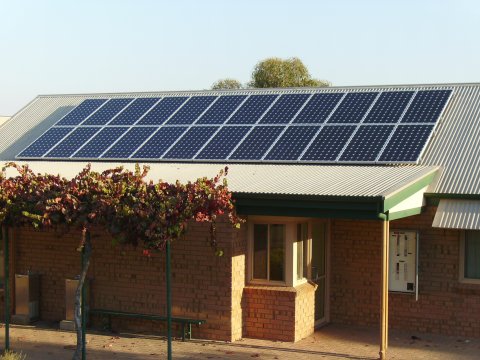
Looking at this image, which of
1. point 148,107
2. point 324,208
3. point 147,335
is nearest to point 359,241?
point 324,208

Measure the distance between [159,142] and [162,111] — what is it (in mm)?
2022

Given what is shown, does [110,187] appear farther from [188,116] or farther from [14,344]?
[188,116]

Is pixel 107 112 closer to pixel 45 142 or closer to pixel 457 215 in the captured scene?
pixel 45 142

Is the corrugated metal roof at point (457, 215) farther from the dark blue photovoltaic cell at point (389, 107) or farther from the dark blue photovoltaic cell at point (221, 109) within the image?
the dark blue photovoltaic cell at point (221, 109)

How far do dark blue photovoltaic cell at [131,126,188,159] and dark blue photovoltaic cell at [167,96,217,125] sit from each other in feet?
1.26

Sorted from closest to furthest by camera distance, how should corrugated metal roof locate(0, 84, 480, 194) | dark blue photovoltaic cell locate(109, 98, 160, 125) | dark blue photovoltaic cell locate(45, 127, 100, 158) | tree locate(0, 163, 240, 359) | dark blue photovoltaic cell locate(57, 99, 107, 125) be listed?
1. tree locate(0, 163, 240, 359)
2. corrugated metal roof locate(0, 84, 480, 194)
3. dark blue photovoltaic cell locate(45, 127, 100, 158)
4. dark blue photovoltaic cell locate(109, 98, 160, 125)
5. dark blue photovoltaic cell locate(57, 99, 107, 125)

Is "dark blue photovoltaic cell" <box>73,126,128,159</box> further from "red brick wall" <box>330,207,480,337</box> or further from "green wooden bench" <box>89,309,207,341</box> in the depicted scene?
"red brick wall" <box>330,207,480,337</box>

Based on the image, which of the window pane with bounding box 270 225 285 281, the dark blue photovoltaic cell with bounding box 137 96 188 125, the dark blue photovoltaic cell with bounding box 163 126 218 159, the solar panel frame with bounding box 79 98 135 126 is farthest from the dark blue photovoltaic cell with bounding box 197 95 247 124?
the window pane with bounding box 270 225 285 281

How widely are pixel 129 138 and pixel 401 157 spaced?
701 cm

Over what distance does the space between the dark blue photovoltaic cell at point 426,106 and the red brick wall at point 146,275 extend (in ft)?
17.7

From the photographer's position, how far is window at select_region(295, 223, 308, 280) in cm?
1404

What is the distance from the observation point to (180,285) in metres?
13.9

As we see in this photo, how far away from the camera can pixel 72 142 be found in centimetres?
1916

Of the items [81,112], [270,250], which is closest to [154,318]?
[270,250]
